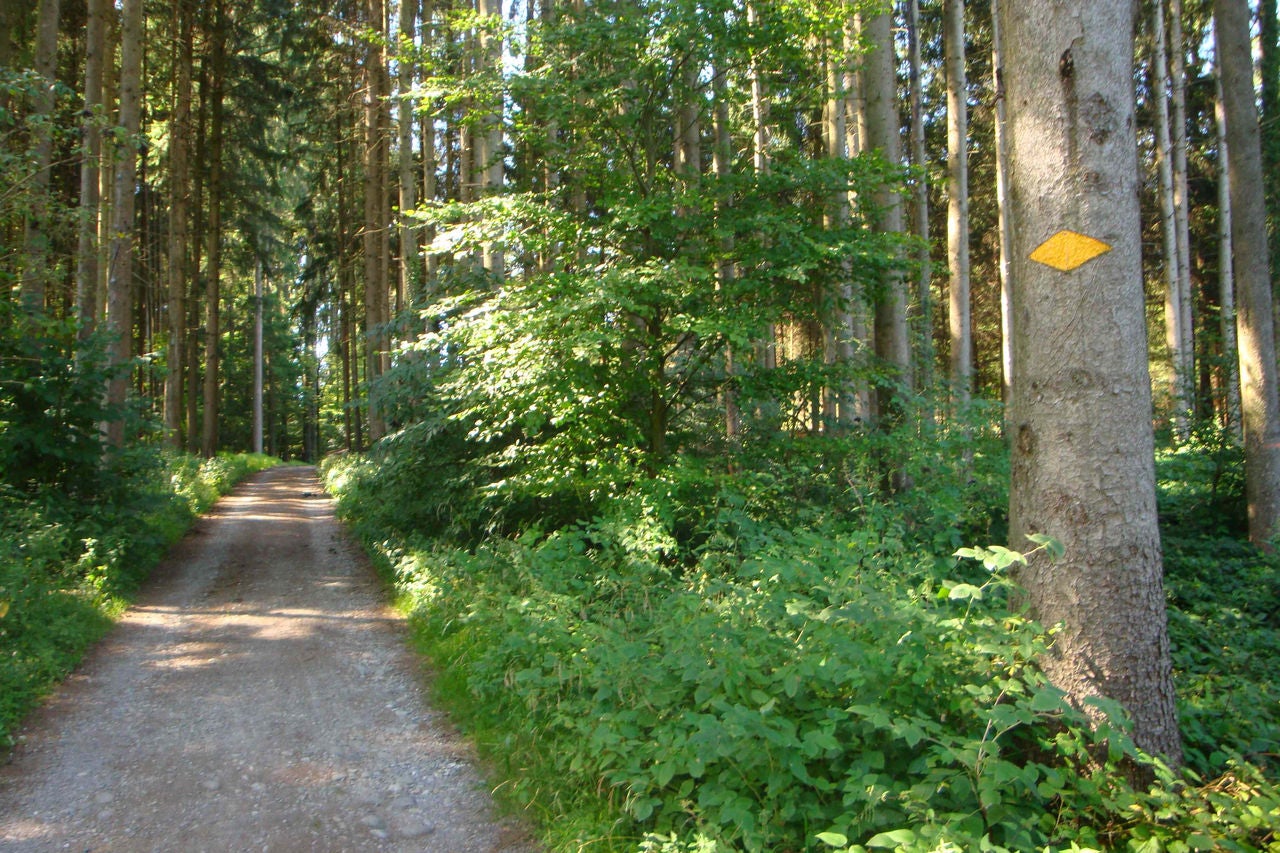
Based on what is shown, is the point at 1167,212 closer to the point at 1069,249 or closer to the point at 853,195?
the point at 853,195

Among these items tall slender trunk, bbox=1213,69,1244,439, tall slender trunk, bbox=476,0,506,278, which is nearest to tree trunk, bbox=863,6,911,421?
tall slender trunk, bbox=476,0,506,278

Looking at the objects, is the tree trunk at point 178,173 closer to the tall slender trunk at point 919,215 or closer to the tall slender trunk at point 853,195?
the tall slender trunk at point 853,195

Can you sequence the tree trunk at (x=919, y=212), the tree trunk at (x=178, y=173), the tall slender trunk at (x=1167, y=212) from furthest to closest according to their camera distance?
the tree trunk at (x=178, y=173), the tall slender trunk at (x=1167, y=212), the tree trunk at (x=919, y=212)

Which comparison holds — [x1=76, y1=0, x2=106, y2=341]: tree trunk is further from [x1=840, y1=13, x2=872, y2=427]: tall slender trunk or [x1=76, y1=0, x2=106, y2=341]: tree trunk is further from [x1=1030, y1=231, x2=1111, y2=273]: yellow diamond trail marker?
[x1=1030, y1=231, x2=1111, y2=273]: yellow diamond trail marker

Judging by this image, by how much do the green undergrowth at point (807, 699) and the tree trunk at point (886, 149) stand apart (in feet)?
6.44

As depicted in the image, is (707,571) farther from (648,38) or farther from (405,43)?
(405,43)

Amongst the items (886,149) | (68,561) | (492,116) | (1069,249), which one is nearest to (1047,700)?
(1069,249)

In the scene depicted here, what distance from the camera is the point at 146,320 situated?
2756 centimetres

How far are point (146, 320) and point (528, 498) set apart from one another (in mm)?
23456

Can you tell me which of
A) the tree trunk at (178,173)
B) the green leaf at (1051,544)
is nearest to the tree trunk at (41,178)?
the tree trunk at (178,173)

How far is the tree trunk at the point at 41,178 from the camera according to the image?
29.5 feet

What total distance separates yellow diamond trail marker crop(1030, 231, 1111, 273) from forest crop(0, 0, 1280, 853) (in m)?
0.02

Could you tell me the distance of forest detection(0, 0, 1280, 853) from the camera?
3.71 m

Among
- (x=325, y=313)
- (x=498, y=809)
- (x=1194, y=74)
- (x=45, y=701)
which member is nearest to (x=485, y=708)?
(x=498, y=809)
